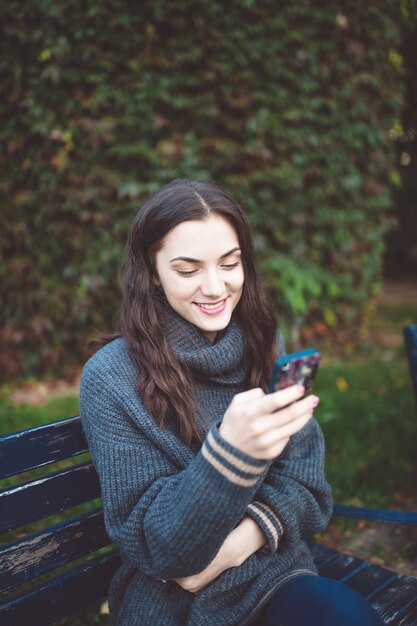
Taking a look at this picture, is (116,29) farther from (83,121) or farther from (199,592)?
(199,592)

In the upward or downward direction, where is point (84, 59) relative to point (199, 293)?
upward

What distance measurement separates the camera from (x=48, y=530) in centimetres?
167

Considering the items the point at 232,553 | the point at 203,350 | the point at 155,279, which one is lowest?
the point at 232,553

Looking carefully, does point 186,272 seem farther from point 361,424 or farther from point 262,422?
point 361,424

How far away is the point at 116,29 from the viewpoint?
4188 millimetres

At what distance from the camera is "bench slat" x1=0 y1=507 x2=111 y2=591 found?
1.58 meters

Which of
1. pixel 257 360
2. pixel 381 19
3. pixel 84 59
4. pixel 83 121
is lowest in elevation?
pixel 257 360

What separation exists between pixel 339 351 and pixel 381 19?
3.37 metres

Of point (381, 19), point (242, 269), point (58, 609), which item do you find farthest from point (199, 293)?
point (381, 19)

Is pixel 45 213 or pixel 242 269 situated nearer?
pixel 242 269

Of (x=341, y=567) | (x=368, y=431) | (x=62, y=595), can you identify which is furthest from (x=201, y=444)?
(x=368, y=431)

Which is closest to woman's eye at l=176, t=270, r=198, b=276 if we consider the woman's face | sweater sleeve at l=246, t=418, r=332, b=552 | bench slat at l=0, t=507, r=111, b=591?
the woman's face

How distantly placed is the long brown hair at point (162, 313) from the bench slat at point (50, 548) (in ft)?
1.62

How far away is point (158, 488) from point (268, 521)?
373mm
